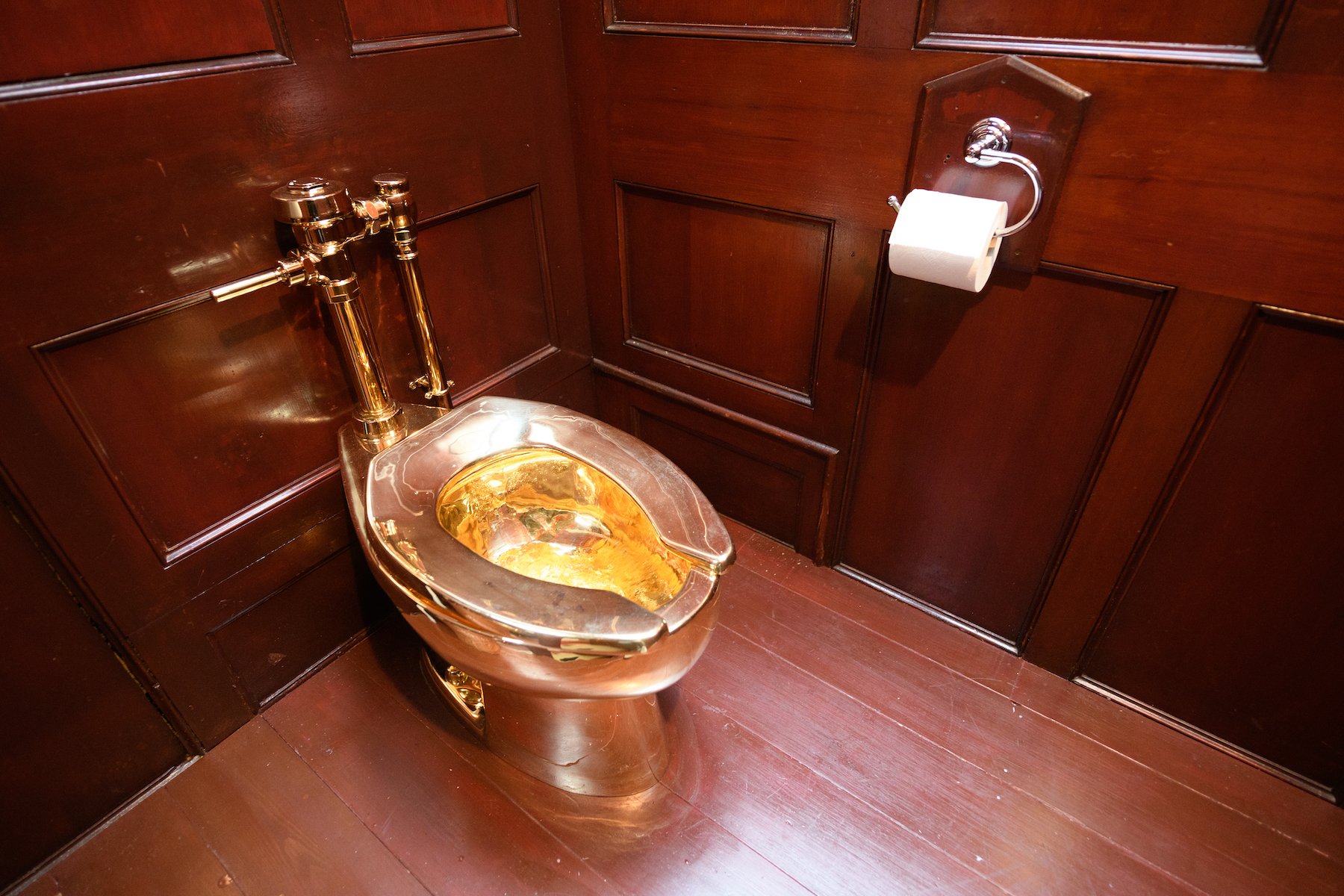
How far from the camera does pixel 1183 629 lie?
A: 1.02 metres

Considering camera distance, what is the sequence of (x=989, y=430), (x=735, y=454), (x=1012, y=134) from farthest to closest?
1. (x=735, y=454)
2. (x=989, y=430)
3. (x=1012, y=134)

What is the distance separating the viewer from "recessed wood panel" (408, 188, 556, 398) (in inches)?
45.2

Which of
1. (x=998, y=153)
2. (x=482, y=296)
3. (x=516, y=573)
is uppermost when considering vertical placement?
(x=998, y=153)

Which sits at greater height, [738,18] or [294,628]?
[738,18]

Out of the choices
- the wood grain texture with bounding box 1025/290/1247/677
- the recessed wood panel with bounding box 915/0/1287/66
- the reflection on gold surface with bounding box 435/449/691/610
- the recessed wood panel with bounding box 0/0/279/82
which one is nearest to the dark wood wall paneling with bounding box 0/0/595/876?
the recessed wood panel with bounding box 0/0/279/82

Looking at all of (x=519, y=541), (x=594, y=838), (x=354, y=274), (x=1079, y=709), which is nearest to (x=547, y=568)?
(x=519, y=541)

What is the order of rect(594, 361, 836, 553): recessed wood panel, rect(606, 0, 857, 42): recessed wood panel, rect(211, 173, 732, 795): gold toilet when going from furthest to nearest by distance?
1. rect(594, 361, 836, 553): recessed wood panel
2. rect(606, 0, 857, 42): recessed wood panel
3. rect(211, 173, 732, 795): gold toilet

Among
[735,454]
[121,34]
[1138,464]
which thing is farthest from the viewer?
[735,454]

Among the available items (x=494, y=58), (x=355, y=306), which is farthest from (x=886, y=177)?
(x=355, y=306)

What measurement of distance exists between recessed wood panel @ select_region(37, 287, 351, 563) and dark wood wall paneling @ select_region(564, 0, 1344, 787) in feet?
1.91

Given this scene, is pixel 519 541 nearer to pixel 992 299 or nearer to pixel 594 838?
pixel 594 838

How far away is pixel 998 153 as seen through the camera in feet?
2.80

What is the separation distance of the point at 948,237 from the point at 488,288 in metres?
0.75

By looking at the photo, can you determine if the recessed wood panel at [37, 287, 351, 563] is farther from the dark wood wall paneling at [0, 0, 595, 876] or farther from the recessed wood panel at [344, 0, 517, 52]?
the recessed wood panel at [344, 0, 517, 52]
